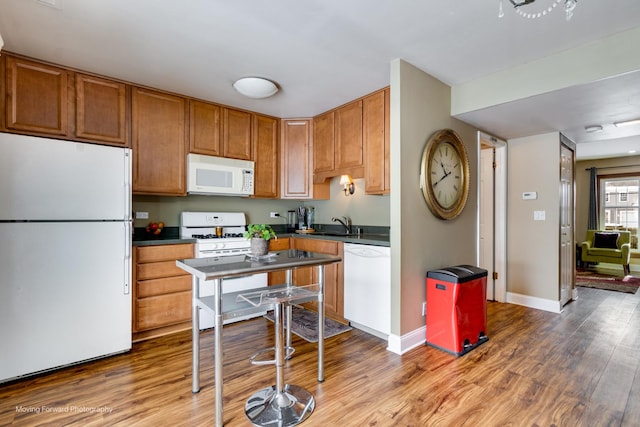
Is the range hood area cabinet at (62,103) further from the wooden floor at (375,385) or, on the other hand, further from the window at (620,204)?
the window at (620,204)

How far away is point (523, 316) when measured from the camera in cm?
345

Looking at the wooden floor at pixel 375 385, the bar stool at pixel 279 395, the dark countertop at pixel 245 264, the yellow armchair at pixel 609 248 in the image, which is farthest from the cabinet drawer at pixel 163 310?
the yellow armchair at pixel 609 248

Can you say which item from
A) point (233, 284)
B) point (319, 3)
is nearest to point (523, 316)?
point (233, 284)

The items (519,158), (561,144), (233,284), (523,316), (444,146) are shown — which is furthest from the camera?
(519,158)

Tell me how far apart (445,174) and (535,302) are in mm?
2164

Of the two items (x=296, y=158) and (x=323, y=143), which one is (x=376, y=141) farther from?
(x=296, y=158)

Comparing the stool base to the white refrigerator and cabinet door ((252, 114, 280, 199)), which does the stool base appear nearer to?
the white refrigerator

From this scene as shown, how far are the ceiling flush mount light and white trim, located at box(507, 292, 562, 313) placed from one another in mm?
3814

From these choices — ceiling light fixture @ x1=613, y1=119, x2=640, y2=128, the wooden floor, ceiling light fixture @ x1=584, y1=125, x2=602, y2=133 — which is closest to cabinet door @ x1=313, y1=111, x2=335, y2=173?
the wooden floor

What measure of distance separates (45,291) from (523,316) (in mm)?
4473

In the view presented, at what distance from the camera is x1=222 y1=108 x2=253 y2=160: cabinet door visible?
11.5 feet

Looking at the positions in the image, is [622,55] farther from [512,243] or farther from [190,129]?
[190,129]

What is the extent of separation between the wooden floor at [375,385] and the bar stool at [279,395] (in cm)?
7

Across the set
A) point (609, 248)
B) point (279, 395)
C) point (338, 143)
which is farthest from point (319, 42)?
point (609, 248)
